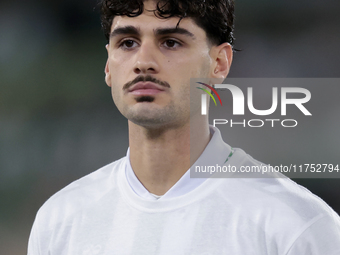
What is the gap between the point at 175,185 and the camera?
171 cm

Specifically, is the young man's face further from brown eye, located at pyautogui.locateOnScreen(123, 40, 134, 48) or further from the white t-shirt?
the white t-shirt

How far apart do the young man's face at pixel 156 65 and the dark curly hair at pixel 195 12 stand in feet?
0.09

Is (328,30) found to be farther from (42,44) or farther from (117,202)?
(117,202)

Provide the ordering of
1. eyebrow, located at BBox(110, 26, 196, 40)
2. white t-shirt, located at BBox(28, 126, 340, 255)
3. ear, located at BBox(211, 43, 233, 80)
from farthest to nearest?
1. ear, located at BBox(211, 43, 233, 80)
2. eyebrow, located at BBox(110, 26, 196, 40)
3. white t-shirt, located at BBox(28, 126, 340, 255)

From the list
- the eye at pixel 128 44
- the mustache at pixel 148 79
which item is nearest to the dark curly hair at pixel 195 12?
the eye at pixel 128 44

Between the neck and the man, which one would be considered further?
the neck

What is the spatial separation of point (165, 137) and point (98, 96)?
9.50 feet

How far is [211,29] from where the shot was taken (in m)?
1.79

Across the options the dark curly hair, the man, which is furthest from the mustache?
the dark curly hair

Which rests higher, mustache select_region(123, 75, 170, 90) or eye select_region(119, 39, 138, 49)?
eye select_region(119, 39, 138, 49)

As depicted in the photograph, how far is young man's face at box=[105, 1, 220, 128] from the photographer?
1.58m

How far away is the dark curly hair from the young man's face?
1.1 inches

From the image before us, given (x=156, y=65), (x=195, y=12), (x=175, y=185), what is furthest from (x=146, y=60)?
(x=175, y=185)

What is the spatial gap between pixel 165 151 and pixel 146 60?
1.29ft
